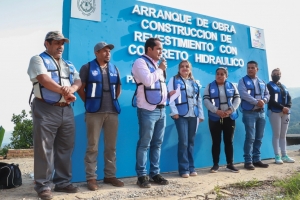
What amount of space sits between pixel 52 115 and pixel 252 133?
3.47 metres

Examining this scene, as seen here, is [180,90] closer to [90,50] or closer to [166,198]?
[90,50]

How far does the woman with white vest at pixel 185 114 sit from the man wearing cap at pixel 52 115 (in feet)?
5.26

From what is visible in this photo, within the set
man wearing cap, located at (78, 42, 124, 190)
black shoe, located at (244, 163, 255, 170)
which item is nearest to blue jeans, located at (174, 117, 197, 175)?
man wearing cap, located at (78, 42, 124, 190)

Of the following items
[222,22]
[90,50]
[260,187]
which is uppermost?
[222,22]

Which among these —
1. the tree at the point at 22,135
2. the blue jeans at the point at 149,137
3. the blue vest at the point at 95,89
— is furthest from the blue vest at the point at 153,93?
the tree at the point at 22,135

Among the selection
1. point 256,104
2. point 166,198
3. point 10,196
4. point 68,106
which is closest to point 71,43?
point 68,106

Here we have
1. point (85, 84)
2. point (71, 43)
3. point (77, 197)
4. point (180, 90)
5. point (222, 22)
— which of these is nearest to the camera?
point (77, 197)

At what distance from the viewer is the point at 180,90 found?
418 cm

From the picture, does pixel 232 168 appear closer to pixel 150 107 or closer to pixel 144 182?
pixel 144 182

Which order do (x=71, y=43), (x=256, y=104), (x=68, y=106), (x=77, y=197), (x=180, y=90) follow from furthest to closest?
(x=256, y=104), (x=180, y=90), (x=71, y=43), (x=68, y=106), (x=77, y=197)

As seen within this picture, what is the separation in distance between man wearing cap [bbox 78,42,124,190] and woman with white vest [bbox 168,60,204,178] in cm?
104

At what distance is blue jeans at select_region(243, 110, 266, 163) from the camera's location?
188 inches

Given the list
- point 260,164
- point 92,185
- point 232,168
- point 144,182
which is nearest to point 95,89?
point 92,185

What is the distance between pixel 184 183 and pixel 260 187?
1004 mm
